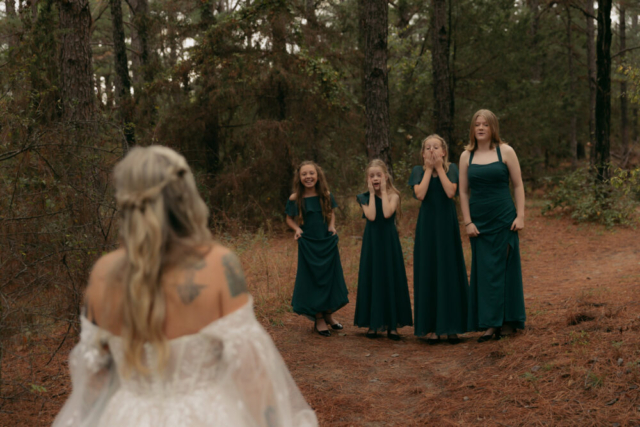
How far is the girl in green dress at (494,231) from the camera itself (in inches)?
243

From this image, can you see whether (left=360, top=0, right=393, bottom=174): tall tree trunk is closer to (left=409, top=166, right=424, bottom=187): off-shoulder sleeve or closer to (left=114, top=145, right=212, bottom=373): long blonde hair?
(left=409, top=166, right=424, bottom=187): off-shoulder sleeve

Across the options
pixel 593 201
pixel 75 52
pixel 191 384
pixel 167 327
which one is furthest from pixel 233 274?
pixel 593 201

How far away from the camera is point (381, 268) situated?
7.06m

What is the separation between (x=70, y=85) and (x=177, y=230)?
270 inches

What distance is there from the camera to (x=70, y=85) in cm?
790

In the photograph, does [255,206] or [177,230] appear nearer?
[177,230]

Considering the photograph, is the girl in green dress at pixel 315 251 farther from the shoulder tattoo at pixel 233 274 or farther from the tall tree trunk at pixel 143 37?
the tall tree trunk at pixel 143 37

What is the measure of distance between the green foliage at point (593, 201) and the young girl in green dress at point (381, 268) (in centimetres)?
845

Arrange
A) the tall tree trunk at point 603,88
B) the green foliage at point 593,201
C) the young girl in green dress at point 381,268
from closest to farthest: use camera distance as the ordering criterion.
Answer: the young girl in green dress at point 381,268 → the green foliage at point 593,201 → the tall tree trunk at point 603,88

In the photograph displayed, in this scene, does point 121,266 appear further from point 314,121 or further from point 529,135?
point 529,135

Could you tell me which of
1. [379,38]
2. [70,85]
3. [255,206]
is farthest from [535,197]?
[70,85]

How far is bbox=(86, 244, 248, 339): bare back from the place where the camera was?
1.95 meters

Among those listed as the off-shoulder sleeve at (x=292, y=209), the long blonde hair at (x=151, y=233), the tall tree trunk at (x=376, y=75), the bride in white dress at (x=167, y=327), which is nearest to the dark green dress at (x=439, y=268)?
the off-shoulder sleeve at (x=292, y=209)

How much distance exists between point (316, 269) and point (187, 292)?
5313 mm
